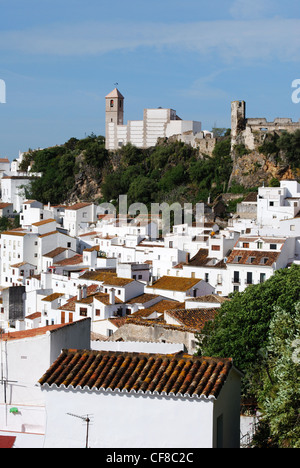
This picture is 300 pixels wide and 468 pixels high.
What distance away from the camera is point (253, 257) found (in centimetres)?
3600

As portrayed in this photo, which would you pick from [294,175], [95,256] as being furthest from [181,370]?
[294,175]

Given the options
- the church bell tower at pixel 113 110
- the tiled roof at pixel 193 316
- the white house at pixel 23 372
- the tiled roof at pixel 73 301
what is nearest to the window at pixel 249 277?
the tiled roof at pixel 73 301

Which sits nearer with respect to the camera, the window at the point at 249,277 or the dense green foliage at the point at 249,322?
the dense green foliage at the point at 249,322

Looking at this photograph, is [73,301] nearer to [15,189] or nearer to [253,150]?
[253,150]

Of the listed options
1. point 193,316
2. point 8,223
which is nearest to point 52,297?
point 193,316

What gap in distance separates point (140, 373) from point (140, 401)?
49 cm

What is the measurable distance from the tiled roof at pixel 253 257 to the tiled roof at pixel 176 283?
90.9 inches

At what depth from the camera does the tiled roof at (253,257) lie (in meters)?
35.6

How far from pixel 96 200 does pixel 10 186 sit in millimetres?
9977

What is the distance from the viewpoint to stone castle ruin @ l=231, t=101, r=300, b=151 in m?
57.0

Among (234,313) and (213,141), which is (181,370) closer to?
(234,313)

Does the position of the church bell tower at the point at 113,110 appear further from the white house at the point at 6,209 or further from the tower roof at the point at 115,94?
the white house at the point at 6,209

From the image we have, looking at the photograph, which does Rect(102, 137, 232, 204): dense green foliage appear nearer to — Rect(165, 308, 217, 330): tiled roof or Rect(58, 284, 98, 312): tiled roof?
Rect(58, 284, 98, 312): tiled roof

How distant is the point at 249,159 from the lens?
56875mm
